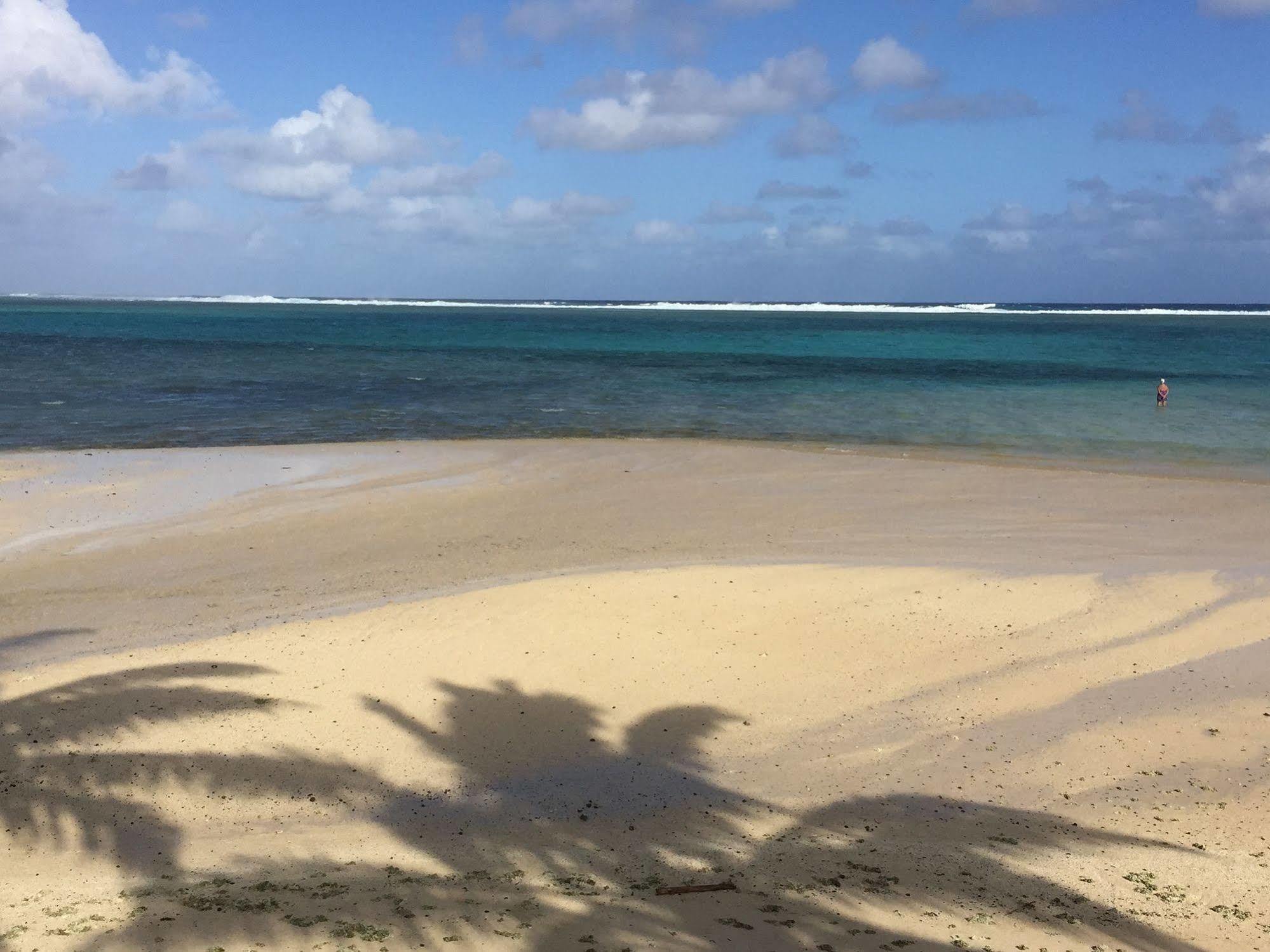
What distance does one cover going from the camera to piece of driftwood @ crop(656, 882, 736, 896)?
527 cm

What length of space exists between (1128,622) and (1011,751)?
334 centimetres

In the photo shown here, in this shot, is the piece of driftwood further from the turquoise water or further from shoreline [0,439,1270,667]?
the turquoise water

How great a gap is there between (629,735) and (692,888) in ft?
7.51

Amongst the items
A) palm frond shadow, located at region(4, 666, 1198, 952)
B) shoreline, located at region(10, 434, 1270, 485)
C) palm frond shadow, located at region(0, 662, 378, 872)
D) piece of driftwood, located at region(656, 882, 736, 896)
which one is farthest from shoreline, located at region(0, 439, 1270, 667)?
piece of driftwood, located at region(656, 882, 736, 896)

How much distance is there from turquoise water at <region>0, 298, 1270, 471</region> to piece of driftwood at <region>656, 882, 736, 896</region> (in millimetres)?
17873

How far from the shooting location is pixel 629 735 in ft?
24.9

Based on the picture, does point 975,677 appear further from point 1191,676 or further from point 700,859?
point 700,859

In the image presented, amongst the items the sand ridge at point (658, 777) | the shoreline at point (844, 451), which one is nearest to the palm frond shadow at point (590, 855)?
the sand ridge at point (658, 777)

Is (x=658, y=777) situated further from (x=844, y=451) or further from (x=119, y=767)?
(x=844, y=451)

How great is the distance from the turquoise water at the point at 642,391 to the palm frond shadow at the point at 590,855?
16.2 metres

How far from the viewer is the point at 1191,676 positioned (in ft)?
28.5

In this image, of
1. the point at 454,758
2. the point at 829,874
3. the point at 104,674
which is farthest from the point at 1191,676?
the point at 104,674

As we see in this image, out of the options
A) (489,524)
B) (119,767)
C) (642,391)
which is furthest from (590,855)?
(642,391)

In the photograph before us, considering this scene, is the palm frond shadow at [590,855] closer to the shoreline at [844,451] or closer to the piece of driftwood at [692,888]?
the piece of driftwood at [692,888]
